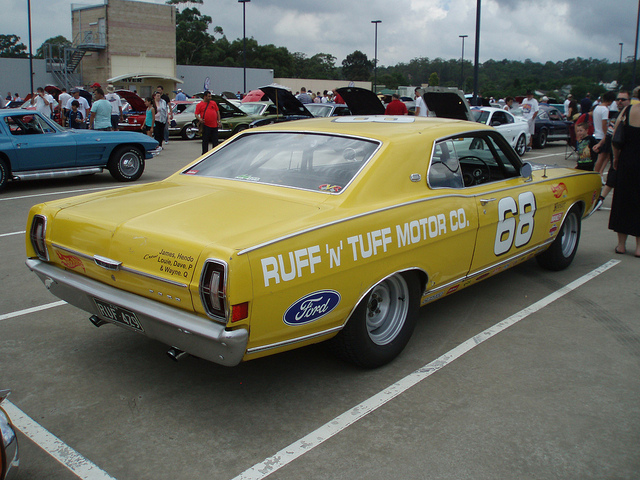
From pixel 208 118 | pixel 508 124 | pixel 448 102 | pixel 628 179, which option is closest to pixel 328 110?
pixel 208 118

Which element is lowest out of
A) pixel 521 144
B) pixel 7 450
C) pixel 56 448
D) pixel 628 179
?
pixel 56 448

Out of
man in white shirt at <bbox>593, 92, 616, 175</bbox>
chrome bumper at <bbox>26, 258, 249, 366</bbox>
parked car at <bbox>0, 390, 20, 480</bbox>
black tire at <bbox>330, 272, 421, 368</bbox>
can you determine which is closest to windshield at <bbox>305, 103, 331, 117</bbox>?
man in white shirt at <bbox>593, 92, 616, 175</bbox>

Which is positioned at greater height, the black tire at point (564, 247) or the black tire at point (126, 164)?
the black tire at point (126, 164)

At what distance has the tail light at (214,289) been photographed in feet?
8.87

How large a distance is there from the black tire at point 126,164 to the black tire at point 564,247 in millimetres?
8403

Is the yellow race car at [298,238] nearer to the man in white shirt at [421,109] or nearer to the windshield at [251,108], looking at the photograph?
the man in white shirt at [421,109]

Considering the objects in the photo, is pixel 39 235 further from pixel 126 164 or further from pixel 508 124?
pixel 508 124

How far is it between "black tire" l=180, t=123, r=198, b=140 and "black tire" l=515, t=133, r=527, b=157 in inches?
477

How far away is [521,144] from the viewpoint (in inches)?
650

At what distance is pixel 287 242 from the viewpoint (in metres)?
2.91

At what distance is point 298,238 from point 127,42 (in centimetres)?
5174

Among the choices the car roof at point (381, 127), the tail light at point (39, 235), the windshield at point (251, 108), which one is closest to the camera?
the tail light at point (39, 235)

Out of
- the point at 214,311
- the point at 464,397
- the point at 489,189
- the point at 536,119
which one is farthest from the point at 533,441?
the point at 536,119

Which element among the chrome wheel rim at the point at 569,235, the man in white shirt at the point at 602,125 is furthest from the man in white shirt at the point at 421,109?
the chrome wheel rim at the point at 569,235
